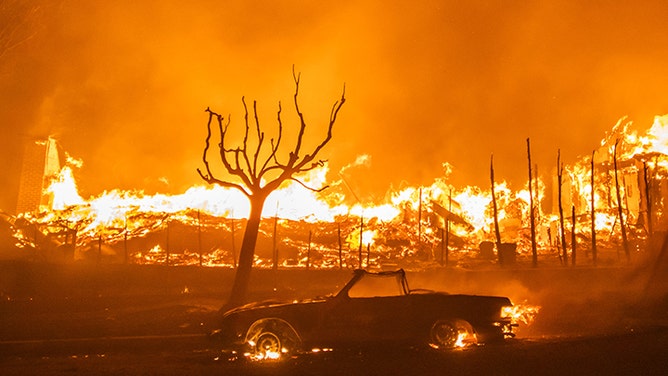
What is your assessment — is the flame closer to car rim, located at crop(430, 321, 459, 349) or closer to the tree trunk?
car rim, located at crop(430, 321, 459, 349)

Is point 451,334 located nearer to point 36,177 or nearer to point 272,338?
point 272,338

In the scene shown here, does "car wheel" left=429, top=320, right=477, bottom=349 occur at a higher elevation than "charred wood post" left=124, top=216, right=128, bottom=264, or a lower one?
lower

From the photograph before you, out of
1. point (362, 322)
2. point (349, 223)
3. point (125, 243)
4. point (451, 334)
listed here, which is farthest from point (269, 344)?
point (349, 223)

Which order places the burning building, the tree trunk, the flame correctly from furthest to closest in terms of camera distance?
the burning building < the tree trunk < the flame

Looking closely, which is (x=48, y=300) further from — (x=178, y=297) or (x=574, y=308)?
(x=574, y=308)

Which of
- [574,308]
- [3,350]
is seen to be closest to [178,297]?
[3,350]

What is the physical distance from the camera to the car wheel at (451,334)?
898 centimetres

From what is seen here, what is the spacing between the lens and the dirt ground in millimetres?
7484

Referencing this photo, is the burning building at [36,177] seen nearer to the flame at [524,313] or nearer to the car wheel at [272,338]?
the car wheel at [272,338]

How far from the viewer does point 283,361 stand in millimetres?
7887

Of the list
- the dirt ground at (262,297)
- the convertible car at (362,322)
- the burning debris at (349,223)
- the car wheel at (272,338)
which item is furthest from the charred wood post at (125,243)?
the car wheel at (272,338)

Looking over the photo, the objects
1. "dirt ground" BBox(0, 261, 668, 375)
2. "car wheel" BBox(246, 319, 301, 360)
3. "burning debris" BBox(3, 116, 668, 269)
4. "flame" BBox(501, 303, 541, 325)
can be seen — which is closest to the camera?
"dirt ground" BBox(0, 261, 668, 375)

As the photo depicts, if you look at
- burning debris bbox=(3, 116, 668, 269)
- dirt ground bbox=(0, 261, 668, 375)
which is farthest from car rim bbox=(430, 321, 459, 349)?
burning debris bbox=(3, 116, 668, 269)

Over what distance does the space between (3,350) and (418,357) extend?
7.92 m
